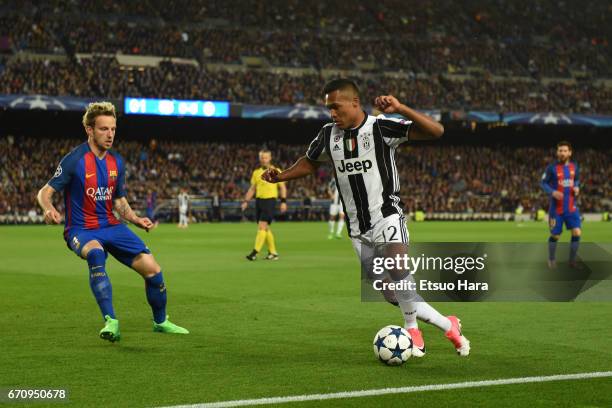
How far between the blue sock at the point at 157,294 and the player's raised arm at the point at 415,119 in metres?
3.22

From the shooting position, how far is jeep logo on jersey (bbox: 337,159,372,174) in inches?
304

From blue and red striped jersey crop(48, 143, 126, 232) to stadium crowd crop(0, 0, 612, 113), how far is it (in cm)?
4280

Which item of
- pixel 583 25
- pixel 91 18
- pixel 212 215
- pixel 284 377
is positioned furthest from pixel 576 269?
pixel 583 25

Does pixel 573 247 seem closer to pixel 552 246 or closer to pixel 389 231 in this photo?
pixel 552 246

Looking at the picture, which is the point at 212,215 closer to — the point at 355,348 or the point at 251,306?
the point at 251,306

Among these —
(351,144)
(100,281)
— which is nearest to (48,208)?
(100,281)

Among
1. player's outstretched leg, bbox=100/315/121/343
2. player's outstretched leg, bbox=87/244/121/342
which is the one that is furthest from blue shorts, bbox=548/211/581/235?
player's outstretched leg, bbox=100/315/121/343

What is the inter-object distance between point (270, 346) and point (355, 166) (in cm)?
206

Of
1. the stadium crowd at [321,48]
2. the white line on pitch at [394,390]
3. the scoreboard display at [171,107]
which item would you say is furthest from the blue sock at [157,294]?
the stadium crowd at [321,48]

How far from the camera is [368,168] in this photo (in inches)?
305

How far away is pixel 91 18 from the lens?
190 feet

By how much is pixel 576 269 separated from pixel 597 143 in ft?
185

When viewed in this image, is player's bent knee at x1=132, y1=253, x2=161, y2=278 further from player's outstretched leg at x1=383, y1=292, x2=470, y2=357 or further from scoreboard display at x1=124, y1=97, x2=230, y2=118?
scoreboard display at x1=124, y1=97, x2=230, y2=118

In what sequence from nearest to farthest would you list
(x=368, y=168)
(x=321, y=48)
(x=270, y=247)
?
(x=368, y=168) → (x=270, y=247) → (x=321, y=48)
